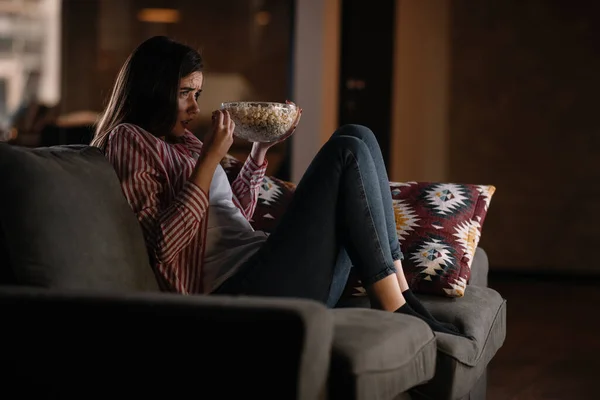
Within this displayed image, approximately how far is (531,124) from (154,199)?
14.8 ft

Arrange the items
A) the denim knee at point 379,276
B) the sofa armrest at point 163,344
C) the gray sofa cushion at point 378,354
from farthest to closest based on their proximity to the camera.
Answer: the denim knee at point 379,276, the gray sofa cushion at point 378,354, the sofa armrest at point 163,344

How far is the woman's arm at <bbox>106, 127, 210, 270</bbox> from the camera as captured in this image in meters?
1.93

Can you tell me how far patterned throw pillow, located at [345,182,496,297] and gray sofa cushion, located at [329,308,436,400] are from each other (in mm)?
565

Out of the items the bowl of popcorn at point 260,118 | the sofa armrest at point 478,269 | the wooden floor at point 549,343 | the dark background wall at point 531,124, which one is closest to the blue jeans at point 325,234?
the bowl of popcorn at point 260,118

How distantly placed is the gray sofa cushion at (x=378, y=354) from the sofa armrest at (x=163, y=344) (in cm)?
5

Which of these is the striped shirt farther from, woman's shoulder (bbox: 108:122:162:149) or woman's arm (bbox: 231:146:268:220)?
woman's arm (bbox: 231:146:268:220)

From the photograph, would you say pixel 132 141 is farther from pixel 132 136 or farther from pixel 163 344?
pixel 163 344

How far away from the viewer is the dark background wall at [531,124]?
6039 mm

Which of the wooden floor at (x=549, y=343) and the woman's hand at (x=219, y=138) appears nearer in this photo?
the woman's hand at (x=219, y=138)

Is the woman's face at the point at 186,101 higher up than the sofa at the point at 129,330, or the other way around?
the woman's face at the point at 186,101

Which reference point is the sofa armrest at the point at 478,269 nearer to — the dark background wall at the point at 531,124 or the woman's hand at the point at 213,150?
the woman's hand at the point at 213,150

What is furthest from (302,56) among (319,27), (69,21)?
(69,21)

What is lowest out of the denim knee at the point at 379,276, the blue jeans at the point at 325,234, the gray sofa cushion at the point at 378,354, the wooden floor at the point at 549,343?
the wooden floor at the point at 549,343

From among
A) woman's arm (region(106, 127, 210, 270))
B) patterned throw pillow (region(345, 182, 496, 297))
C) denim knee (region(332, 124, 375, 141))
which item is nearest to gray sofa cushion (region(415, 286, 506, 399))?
patterned throw pillow (region(345, 182, 496, 297))
